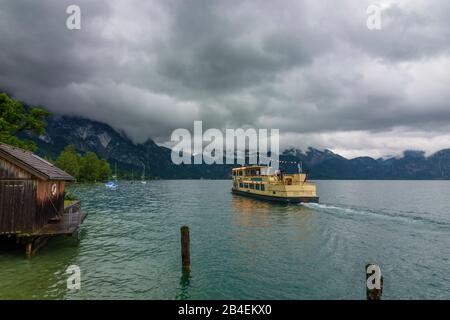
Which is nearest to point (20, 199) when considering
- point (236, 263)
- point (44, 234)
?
point (44, 234)

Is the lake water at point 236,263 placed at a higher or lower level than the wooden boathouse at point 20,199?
lower

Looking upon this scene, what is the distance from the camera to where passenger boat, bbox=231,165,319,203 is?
68.9 meters

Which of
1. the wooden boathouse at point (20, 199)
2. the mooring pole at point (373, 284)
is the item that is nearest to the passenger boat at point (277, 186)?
the wooden boathouse at point (20, 199)

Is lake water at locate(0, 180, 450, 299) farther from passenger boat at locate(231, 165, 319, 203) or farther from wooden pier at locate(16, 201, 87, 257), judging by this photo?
passenger boat at locate(231, 165, 319, 203)

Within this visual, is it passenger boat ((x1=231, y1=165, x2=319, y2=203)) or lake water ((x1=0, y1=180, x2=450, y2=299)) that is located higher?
passenger boat ((x1=231, y1=165, x2=319, y2=203))

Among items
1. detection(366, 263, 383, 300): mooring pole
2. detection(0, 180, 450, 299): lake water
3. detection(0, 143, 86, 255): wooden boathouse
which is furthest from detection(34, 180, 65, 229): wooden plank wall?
detection(366, 263, 383, 300): mooring pole

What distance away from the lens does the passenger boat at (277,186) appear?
2712 inches

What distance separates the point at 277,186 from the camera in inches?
2842

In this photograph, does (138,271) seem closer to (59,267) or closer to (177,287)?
(177,287)

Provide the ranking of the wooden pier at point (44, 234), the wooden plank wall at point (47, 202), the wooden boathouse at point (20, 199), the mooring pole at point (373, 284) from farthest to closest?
the wooden plank wall at point (47, 202) < the wooden pier at point (44, 234) < the wooden boathouse at point (20, 199) < the mooring pole at point (373, 284)

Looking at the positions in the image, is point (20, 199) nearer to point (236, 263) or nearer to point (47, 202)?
point (47, 202)

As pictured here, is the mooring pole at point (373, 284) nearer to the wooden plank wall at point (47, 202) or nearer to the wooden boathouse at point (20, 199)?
the wooden boathouse at point (20, 199)

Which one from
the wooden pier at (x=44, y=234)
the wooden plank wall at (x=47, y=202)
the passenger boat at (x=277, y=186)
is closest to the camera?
the wooden pier at (x=44, y=234)

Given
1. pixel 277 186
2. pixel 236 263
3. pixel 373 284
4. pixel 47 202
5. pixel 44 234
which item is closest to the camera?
pixel 373 284
